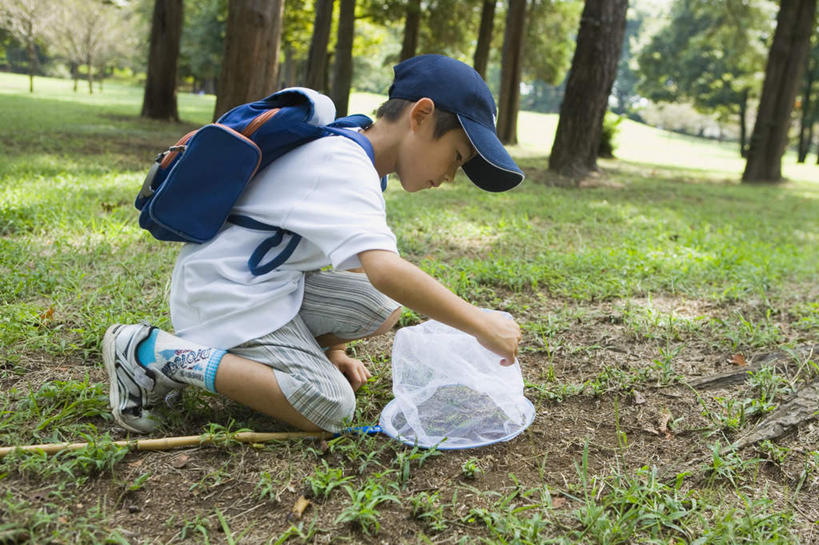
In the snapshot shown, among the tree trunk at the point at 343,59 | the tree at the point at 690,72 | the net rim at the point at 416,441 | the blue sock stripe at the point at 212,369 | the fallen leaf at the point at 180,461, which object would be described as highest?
the tree at the point at 690,72

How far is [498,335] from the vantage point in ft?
5.76

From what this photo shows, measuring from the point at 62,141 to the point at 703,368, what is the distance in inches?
312

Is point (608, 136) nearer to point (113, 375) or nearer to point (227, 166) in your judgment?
point (227, 166)

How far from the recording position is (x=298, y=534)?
61.2 inches

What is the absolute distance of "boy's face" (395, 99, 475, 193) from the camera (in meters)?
1.95

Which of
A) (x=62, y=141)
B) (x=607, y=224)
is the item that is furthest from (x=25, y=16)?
(x=607, y=224)

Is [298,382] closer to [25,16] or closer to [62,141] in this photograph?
[62,141]

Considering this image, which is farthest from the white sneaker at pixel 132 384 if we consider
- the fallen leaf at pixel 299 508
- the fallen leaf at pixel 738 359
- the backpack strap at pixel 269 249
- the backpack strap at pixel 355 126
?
the fallen leaf at pixel 738 359

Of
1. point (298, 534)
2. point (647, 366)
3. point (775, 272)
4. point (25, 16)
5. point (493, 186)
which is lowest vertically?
point (298, 534)

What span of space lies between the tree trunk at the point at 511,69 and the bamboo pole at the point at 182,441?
13042 millimetres

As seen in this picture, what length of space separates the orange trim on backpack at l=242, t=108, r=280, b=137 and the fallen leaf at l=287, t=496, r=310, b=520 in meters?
1.00

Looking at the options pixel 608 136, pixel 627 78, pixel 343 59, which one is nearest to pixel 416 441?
pixel 343 59

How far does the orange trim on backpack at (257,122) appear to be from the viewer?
1865 millimetres

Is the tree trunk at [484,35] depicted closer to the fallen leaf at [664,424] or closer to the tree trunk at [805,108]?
the fallen leaf at [664,424]
